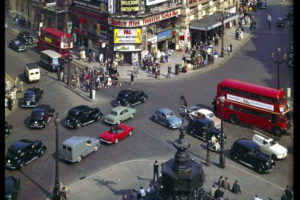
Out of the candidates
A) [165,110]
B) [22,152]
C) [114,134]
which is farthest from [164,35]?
[22,152]

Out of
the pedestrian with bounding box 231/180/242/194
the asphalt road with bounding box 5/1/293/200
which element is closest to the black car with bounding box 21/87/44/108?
the asphalt road with bounding box 5/1/293/200

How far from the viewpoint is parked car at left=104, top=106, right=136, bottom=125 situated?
50.6 meters

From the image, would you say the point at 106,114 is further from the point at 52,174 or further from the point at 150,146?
the point at 52,174

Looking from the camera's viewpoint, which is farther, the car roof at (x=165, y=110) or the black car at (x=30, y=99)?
the black car at (x=30, y=99)

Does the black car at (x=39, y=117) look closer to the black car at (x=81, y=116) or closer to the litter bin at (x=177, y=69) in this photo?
the black car at (x=81, y=116)

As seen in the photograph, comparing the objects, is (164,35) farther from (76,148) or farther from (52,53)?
(76,148)

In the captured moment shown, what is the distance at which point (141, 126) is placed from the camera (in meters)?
51.0

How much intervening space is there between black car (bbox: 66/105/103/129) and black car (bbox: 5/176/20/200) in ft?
40.6

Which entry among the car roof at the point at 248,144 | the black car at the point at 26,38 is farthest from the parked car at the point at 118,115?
the black car at the point at 26,38

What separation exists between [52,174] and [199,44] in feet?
153

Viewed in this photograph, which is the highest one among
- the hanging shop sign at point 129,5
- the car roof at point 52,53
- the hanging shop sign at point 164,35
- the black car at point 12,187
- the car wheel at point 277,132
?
the hanging shop sign at point 129,5

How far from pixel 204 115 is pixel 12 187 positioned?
22772mm

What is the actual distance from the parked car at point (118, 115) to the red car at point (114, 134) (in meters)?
2.43

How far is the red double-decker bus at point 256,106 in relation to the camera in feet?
162
